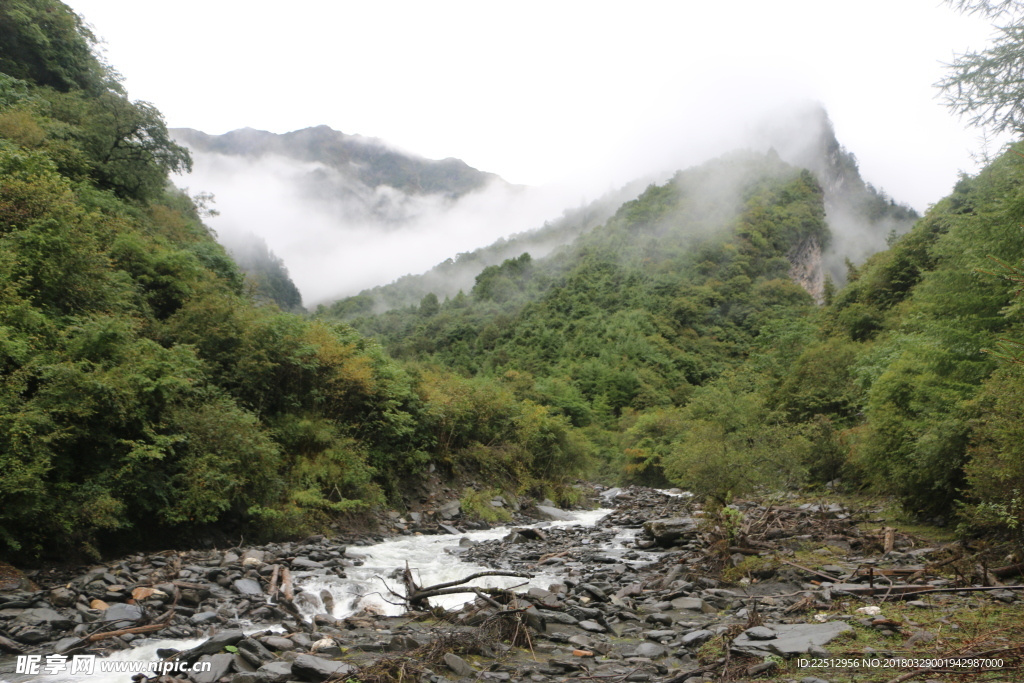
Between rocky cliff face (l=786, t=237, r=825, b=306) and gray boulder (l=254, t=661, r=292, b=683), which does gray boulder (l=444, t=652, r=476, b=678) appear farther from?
rocky cliff face (l=786, t=237, r=825, b=306)

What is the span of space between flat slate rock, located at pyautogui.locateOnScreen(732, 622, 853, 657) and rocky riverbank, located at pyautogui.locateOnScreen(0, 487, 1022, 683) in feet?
0.07

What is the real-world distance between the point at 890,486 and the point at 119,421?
2015 cm

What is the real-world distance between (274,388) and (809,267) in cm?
10078

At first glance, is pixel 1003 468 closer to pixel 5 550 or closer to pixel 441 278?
pixel 5 550

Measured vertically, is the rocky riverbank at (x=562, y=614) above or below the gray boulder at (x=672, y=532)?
above

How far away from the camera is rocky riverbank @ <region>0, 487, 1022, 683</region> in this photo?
6203mm

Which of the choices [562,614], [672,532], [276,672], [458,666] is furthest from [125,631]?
[672,532]

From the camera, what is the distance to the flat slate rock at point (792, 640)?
237 inches

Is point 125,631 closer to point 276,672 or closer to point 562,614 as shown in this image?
point 276,672

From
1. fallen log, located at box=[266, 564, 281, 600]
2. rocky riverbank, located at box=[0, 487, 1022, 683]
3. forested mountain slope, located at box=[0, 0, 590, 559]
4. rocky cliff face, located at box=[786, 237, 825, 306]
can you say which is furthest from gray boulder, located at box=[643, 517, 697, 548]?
rocky cliff face, located at box=[786, 237, 825, 306]

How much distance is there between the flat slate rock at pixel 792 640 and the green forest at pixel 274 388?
3.68m

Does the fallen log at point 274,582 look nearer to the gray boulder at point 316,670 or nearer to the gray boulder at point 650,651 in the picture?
the gray boulder at point 316,670

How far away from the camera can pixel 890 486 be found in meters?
16.0

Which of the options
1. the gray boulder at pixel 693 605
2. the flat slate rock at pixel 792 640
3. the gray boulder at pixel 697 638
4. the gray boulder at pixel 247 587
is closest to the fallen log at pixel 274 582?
the gray boulder at pixel 247 587
